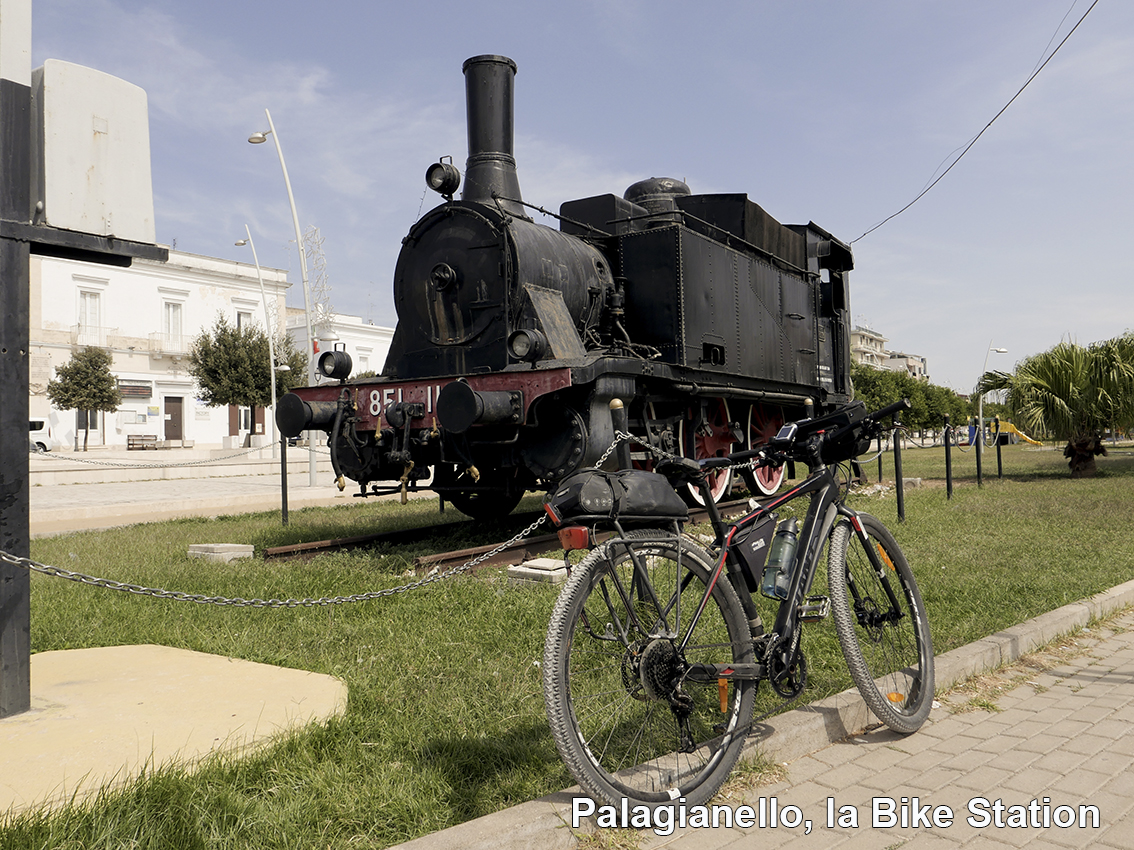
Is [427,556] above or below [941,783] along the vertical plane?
above

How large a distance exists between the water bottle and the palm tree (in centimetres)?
1539

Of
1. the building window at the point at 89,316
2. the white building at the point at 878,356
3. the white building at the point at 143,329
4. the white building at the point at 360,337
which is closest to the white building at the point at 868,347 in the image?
the white building at the point at 878,356

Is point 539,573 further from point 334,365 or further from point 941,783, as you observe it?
point 941,783

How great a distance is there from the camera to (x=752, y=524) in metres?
3.05

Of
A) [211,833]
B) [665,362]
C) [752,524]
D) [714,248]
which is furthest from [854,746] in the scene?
[714,248]

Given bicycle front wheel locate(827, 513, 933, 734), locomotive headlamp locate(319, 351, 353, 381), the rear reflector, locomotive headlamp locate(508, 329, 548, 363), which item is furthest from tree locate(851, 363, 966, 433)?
the rear reflector

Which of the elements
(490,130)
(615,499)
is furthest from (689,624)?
(490,130)

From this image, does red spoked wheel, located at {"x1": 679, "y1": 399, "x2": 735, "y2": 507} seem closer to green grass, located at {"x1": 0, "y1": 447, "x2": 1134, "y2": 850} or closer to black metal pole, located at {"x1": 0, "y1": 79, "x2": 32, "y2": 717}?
green grass, located at {"x1": 0, "y1": 447, "x2": 1134, "y2": 850}

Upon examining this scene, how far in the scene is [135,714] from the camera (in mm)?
3184

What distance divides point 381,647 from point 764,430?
762 cm

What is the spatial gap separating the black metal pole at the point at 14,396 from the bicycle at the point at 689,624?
7.03 ft

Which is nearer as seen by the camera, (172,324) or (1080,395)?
(1080,395)

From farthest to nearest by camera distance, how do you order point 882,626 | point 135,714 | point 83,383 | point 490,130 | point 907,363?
point 907,363 → point 83,383 → point 490,130 → point 882,626 → point 135,714

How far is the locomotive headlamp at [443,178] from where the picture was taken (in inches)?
283
